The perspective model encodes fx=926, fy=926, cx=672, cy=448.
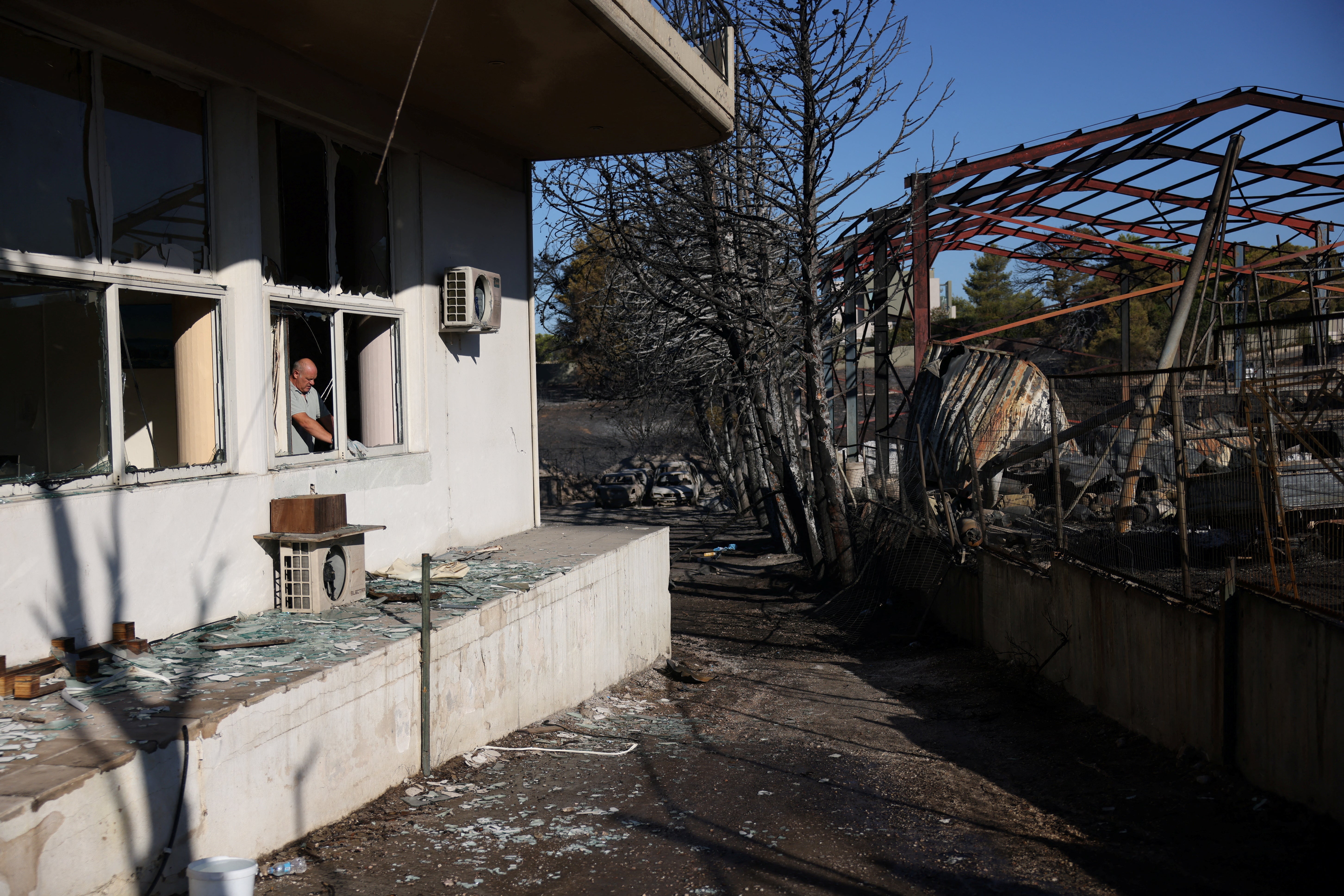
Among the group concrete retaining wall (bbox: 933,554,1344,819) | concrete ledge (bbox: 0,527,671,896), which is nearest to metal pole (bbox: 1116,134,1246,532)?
concrete retaining wall (bbox: 933,554,1344,819)

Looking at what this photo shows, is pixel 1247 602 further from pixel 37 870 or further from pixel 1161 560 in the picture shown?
pixel 37 870

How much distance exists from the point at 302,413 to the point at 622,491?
59.1 ft

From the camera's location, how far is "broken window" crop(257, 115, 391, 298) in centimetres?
564

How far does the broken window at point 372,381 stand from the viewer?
262 inches

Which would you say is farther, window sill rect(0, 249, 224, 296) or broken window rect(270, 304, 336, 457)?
broken window rect(270, 304, 336, 457)

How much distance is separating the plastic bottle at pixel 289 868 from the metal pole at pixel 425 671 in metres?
1.11

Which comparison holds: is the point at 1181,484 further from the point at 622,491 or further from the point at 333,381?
the point at 622,491

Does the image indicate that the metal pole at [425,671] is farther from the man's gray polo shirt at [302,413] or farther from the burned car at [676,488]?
the burned car at [676,488]

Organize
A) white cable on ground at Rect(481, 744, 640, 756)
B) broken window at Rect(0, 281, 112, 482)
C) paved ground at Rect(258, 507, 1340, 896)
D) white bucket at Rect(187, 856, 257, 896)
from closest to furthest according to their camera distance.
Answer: white bucket at Rect(187, 856, 257, 896) → paved ground at Rect(258, 507, 1340, 896) → broken window at Rect(0, 281, 112, 482) → white cable on ground at Rect(481, 744, 640, 756)

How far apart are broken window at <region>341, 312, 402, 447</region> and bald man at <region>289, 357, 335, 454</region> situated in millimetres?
504

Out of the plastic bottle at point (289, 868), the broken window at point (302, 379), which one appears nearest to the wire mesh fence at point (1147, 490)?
the plastic bottle at point (289, 868)

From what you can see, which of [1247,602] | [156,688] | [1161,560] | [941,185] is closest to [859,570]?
[941,185]

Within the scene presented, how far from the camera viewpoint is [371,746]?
14.4ft

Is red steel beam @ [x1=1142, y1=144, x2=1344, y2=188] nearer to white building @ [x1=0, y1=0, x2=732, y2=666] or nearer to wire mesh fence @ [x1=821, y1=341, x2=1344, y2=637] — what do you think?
wire mesh fence @ [x1=821, y1=341, x2=1344, y2=637]
